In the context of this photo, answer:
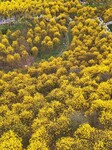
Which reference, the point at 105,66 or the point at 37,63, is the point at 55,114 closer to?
the point at 105,66

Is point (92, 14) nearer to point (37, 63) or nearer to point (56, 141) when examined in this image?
point (37, 63)

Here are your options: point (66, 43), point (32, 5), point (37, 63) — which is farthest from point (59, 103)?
point (32, 5)

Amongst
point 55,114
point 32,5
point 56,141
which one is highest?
point 32,5

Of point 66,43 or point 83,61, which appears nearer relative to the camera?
point 83,61

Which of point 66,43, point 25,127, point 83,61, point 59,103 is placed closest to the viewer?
point 25,127

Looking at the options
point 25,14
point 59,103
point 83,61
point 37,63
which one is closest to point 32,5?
point 25,14

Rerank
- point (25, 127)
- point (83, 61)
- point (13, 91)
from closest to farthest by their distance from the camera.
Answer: point (25, 127), point (13, 91), point (83, 61)

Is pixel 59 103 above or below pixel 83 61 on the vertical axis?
below
